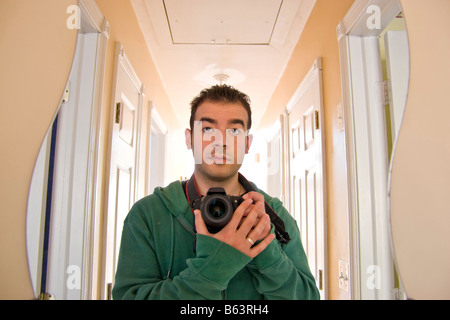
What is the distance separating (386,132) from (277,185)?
47.5 inches

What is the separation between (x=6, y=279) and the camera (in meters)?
0.36

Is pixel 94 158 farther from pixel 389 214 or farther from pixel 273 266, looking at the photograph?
pixel 389 214

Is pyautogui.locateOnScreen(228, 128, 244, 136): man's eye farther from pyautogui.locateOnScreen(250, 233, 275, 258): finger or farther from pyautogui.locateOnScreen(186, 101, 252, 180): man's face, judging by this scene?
pyautogui.locateOnScreen(250, 233, 275, 258): finger

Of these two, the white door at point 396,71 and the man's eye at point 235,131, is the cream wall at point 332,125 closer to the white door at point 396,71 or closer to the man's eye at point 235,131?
the white door at point 396,71

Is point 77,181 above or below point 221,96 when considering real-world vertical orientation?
below

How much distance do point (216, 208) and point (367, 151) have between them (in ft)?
Result: 1.09

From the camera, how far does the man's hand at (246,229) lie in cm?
39

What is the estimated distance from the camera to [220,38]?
82 centimetres

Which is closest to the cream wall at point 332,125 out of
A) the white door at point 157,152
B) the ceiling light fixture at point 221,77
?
the ceiling light fixture at point 221,77

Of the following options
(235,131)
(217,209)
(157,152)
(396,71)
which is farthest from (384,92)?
(157,152)

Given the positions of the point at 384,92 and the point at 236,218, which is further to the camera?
the point at 384,92

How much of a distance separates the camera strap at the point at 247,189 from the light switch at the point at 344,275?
13.5 inches

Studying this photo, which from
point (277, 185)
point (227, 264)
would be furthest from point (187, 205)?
point (277, 185)

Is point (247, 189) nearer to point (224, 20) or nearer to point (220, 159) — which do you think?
point (220, 159)
